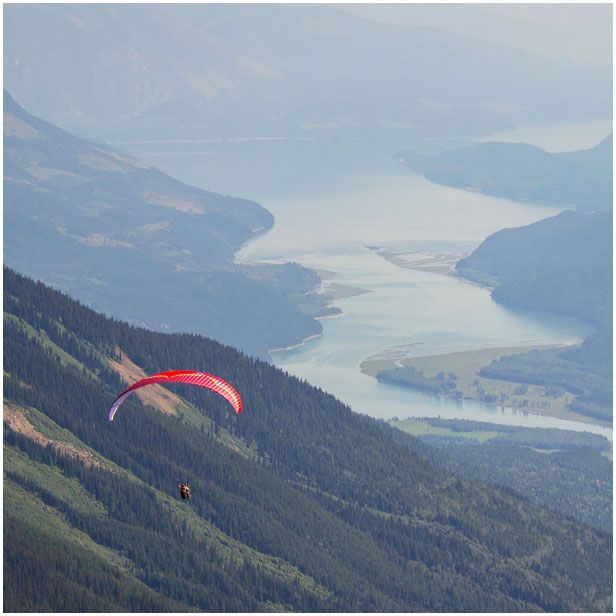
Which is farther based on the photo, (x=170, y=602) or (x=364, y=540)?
(x=364, y=540)

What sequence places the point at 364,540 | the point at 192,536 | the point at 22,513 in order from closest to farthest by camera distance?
the point at 22,513 < the point at 192,536 < the point at 364,540

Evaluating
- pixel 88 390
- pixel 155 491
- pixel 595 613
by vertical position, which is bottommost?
pixel 595 613

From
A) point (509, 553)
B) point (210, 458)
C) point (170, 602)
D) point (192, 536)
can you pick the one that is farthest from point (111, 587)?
point (509, 553)

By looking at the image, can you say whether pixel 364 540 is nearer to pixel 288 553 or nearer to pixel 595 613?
pixel 288 553

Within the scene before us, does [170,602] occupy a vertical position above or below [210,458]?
below

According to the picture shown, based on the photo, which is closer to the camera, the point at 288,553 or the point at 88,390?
the point at 288,553

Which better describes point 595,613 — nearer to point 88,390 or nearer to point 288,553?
point 288,553

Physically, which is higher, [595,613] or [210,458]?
[210,458]

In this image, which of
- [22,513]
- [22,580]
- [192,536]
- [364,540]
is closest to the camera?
[22,580]

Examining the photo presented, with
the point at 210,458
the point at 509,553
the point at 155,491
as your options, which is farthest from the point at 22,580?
the point at 509,553
